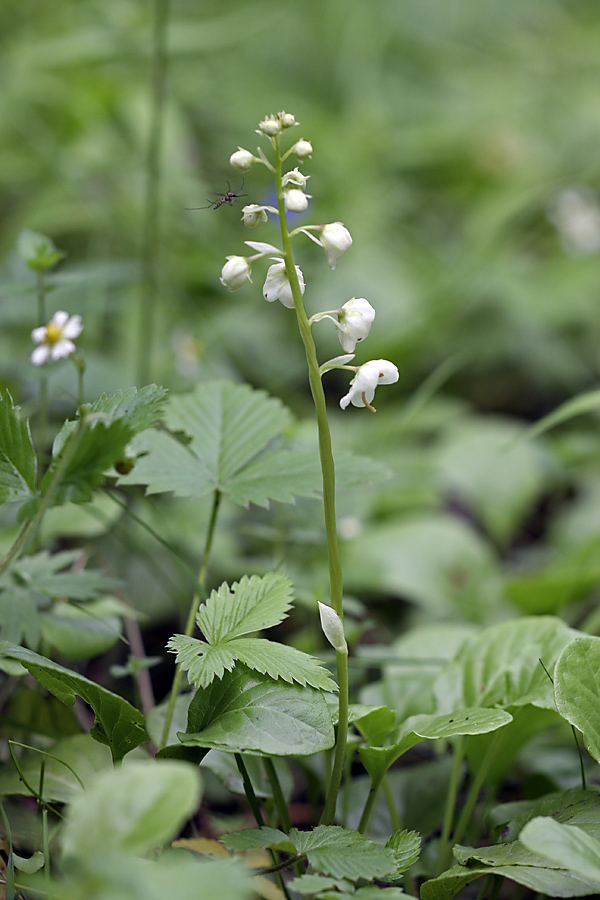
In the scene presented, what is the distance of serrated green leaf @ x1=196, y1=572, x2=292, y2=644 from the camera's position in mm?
703

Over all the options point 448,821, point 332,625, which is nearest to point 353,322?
point 332,625

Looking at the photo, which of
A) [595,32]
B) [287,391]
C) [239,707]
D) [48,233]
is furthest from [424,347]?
[595,32]

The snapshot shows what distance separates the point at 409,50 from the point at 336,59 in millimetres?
690

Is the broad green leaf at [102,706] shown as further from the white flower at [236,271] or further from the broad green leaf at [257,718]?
the white flower at [236,271]

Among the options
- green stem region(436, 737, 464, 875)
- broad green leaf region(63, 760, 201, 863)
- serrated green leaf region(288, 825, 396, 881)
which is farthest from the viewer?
green stem region(436, 737, 464, 875)

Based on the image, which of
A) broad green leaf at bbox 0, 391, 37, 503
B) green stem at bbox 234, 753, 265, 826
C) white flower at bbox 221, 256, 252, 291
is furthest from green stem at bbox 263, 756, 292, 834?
white flower at bbox 221, 256, 252, 291

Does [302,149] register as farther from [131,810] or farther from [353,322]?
[131,810]

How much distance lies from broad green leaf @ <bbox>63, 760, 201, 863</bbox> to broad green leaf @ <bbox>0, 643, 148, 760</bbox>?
208mm

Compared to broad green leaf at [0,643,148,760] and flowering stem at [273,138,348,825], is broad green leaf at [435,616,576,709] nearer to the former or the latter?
flowering stem at [273,138,348,825]

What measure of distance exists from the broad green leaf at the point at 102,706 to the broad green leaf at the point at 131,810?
0.21 meters

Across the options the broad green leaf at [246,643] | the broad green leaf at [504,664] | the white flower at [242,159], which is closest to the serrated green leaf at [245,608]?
the broad green leaf at [246,643]

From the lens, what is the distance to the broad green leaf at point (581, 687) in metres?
0.73

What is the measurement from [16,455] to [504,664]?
2.10 ft

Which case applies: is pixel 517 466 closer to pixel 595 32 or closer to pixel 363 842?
pixel 363 842
